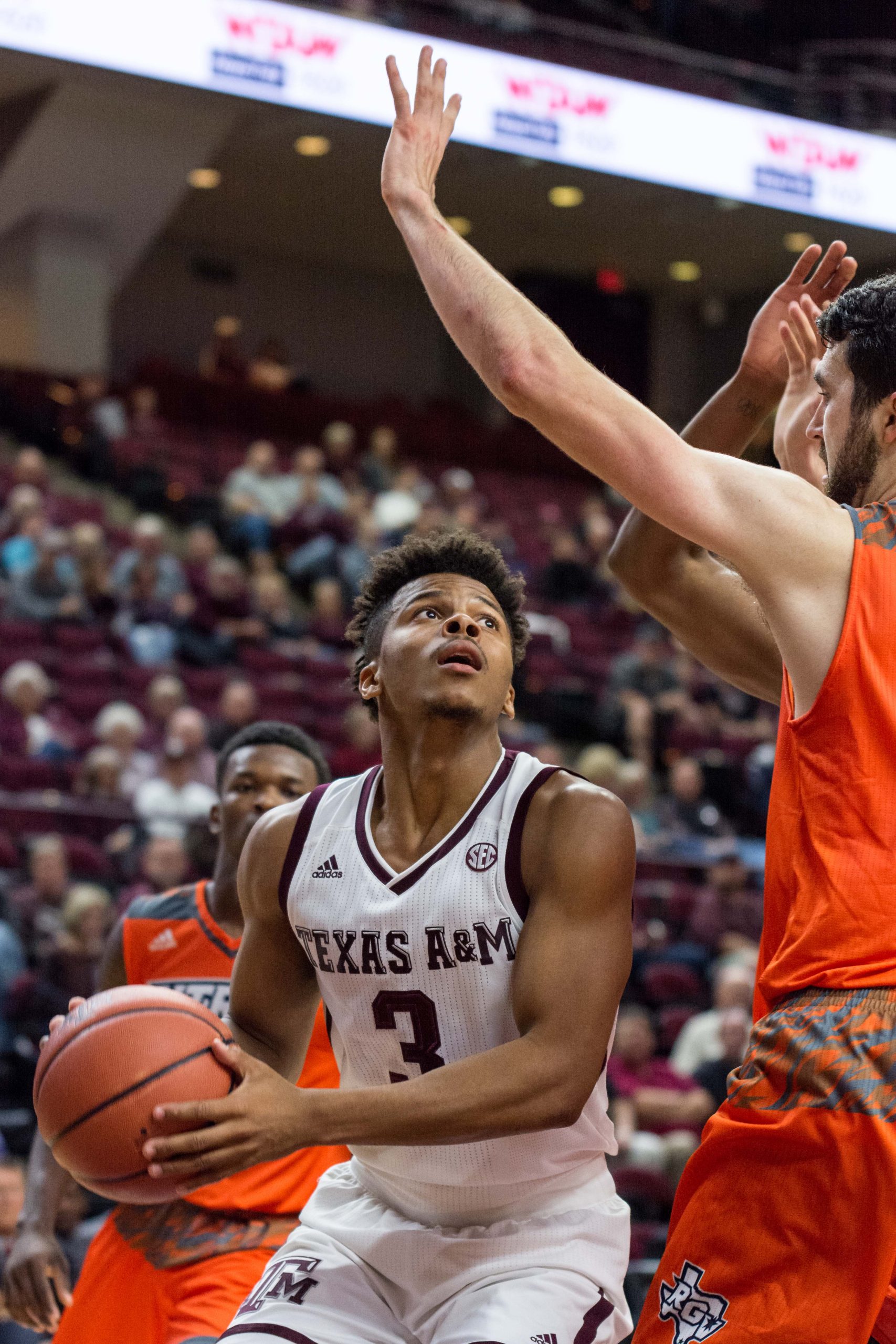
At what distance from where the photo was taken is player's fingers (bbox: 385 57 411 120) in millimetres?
2570

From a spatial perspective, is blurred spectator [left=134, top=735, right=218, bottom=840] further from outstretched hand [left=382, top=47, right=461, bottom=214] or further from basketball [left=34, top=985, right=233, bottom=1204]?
outstretched hand [left=382, top=47, right=461, bottom=214]

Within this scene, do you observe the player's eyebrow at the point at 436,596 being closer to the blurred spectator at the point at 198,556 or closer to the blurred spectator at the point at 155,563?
the blurred spectator at the point at 155,563

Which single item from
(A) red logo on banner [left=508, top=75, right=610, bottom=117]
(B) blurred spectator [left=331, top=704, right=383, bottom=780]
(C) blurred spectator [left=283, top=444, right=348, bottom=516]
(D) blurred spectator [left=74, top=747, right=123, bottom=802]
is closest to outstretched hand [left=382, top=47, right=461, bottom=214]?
(D) blurred spectator [left=74, top=747, right=123, bottom=802]

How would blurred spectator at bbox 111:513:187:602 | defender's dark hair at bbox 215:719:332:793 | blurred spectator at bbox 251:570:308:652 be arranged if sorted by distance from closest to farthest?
defender's dark hair at bbox 215:719:332:793
blurred spectator at bbox 111:513:187:602
blurred spectator at bbox 251:570:308:652

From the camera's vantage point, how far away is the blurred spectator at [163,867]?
24.4ft

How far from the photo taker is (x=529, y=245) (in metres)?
19.4

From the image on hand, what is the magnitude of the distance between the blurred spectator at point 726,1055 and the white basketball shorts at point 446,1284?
5002 mm

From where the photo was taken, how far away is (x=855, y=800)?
7.66 feet

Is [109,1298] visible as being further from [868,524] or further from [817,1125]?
[868,524]

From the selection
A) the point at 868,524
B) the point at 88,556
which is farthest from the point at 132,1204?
the point at 88,556

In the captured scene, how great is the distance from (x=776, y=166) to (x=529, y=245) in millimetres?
4195

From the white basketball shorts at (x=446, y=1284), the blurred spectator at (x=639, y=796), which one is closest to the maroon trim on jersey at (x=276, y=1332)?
the white basketball shorts at (x=446, y=1284)

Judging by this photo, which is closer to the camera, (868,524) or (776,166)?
(868,524)

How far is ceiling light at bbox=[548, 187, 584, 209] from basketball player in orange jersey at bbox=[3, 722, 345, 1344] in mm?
13636
